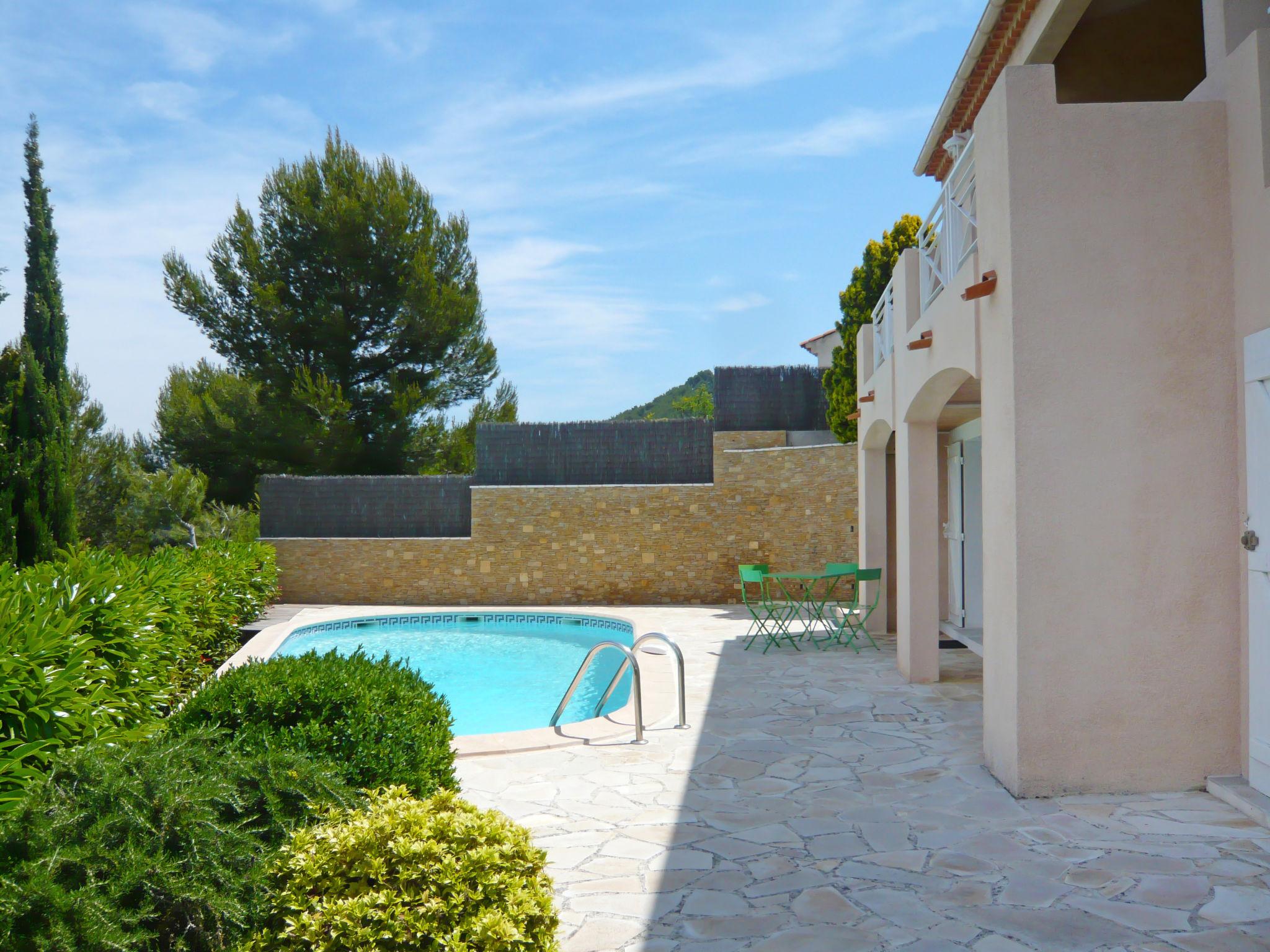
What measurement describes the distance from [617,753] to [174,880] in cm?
392

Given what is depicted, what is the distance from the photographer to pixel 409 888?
102 inches

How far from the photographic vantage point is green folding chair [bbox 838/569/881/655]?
1012cm

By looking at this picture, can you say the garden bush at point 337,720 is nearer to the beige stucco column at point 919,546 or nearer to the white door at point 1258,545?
the white door at point 1258,545

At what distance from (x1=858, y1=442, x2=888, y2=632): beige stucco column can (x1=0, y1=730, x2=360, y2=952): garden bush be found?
8.93 metres

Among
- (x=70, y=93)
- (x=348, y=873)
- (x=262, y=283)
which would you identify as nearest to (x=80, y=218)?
(x=70, y=93)

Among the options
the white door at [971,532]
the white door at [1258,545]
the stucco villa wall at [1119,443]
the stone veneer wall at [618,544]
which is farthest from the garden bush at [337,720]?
the stone veneer wall at [618,544]

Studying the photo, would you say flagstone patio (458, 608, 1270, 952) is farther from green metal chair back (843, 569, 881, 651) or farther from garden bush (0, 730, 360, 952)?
green metal chair back (843, 569, 881, 651)

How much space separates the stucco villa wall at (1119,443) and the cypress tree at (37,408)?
11977 mm

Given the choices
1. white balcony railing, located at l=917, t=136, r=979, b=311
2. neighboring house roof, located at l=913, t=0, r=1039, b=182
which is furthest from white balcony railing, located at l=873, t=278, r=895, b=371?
neighboring house roof, located at l=913, t=0, r=1039, b=182

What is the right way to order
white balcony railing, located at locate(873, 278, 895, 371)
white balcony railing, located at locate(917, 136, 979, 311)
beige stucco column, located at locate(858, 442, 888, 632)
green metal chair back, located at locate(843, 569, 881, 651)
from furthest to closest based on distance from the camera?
beige stucco column, located at locate(858, 442, 888, 632)
green metal chair back, located at locate(843, 569, 881, 651)
white balcony railing, located at locate(873, 278, 895, 371)
white balcony railing, located at locate(917, 136, 979, 311)

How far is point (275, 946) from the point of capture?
2516mm

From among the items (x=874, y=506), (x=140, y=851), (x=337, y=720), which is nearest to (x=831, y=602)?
(x=874, y=506)

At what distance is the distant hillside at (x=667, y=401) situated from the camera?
48.7m

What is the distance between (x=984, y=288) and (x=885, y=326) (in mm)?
4641
